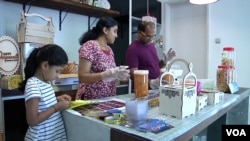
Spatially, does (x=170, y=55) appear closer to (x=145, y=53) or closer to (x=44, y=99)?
(x=145, y=53)

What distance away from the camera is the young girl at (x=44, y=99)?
894 mm

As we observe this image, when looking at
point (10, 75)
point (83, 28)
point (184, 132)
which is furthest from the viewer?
point (83, 28)

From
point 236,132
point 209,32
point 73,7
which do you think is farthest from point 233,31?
point 236,132

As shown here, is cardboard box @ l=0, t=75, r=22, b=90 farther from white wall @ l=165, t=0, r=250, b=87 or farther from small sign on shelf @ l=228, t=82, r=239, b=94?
white wall @ l=165, t=0, r=250, b=87

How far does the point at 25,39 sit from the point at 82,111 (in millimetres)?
1342

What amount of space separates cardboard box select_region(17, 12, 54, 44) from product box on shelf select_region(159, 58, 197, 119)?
5.09ft

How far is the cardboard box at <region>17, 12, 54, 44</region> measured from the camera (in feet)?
6.40

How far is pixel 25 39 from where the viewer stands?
195 cm

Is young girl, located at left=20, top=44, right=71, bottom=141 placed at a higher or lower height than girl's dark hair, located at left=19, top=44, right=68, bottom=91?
lower

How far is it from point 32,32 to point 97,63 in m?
1.03

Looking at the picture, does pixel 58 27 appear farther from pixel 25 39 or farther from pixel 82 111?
pixel 82 111

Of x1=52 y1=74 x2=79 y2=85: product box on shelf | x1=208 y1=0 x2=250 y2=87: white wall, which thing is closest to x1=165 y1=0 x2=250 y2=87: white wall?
x1=208 y1=0 x2=250 y2=87: white wall

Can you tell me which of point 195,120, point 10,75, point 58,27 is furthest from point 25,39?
point 195,120

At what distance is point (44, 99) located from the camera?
0.95 m
